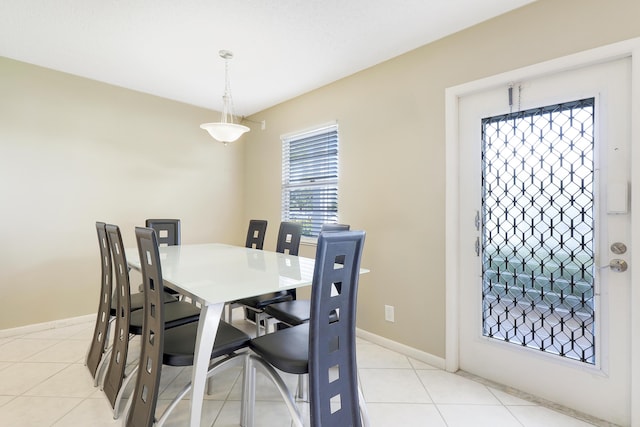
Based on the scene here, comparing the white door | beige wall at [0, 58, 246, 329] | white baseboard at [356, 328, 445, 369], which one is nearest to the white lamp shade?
beige wall at [0, 58, 246, 329]

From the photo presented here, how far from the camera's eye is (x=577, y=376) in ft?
5.80

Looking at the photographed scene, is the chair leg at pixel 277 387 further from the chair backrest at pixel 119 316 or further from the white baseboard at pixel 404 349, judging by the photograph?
the white baseboard at pixel 404 349

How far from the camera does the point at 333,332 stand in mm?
1340

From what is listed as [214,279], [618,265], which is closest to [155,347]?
[214,279]

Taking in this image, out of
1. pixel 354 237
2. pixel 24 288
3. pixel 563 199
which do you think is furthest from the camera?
pixel 24 288

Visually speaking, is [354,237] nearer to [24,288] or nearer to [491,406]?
[491,406]

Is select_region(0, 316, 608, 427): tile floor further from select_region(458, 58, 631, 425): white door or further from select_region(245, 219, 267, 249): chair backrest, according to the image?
select_region(245, 219, 267, 249): chair backrest

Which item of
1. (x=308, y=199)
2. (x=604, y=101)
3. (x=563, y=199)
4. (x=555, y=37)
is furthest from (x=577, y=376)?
(x=308, y=199)

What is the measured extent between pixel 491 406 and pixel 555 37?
2.25 meters

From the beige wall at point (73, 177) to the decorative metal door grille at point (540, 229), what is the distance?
341 centimetres

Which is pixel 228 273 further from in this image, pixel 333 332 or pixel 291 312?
pixel 333 332

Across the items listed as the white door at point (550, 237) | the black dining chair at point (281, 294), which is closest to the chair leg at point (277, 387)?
the black dining chair at point (281, 294)

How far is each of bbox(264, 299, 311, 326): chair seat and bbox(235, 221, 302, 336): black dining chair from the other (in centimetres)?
17

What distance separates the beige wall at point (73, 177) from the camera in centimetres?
282
